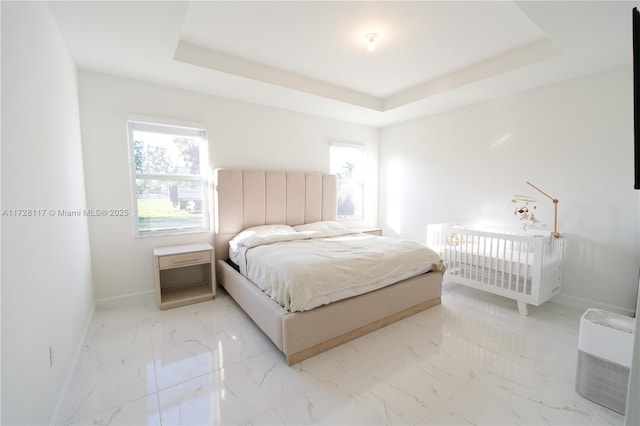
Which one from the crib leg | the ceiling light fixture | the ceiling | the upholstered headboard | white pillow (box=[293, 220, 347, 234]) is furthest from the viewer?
white pillow (box=[293, 220, 347, 234])

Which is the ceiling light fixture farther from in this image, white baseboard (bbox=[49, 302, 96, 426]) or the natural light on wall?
white baseboard (bbox=[49, 302, 96, 426])

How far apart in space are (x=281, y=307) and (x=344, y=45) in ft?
8.06

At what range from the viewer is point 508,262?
282 cm

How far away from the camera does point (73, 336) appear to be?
77.7 inches

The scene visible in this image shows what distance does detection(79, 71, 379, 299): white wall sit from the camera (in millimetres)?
2768

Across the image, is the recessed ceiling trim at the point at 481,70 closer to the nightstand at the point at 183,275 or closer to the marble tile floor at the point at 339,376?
the marble tile floor at the point at 339,376

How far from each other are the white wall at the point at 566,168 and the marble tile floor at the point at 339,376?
2.24 ft

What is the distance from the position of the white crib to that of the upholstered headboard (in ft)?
6.09

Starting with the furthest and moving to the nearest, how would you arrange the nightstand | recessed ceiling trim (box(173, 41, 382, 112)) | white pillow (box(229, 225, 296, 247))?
white pillow (box(229, 225, 296, 247)), the nightstand, recessed ceiling trim (box(173, 41, 382, 112))

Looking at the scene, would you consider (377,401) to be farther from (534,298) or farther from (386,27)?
(386,27)

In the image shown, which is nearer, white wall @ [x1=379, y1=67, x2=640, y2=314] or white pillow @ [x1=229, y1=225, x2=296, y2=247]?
white wall @ [x1=379, y1=67, x2=640, y2=314]

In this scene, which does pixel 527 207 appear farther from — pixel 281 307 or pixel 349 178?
pixel 281 307

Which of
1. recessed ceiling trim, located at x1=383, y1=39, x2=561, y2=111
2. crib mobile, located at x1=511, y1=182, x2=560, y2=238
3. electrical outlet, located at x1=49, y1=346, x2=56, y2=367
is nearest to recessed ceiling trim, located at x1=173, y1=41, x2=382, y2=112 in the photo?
recessed ceiling trim, located at x1=383, y1=39, x2=561, y2=111

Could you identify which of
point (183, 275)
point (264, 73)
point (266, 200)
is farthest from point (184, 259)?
point (264, 73)
